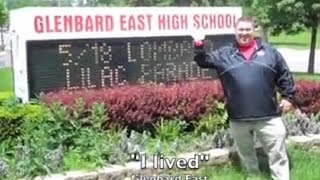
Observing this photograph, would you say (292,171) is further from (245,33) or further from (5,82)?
(5,82)

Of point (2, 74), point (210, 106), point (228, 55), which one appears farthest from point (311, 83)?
point (2, 74)

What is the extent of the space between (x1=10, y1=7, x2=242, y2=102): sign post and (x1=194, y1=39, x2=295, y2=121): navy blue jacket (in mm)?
2962

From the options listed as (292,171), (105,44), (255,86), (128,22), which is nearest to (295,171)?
(292,171)

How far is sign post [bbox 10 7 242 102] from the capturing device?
8.35 m

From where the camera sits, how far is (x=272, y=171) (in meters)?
6.27

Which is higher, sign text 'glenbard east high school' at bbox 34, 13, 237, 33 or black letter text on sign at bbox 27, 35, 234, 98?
sign text 'glenbard east high school' at bbox 34, 13, 237, 33

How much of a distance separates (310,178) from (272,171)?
21.3 inches

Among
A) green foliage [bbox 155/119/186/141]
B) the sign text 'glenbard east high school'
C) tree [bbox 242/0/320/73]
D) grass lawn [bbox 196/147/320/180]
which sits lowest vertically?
tree [bbox 242/0/320/73]

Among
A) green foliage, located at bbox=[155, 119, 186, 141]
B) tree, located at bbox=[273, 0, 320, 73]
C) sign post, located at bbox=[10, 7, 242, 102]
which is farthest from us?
tree, located at bbox=[273, 0, 320, 73]

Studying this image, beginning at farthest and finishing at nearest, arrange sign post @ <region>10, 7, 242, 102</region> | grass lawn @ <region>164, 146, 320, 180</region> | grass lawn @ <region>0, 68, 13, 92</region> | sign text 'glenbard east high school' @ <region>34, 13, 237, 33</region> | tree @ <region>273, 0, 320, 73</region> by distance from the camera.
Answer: tree @ <region>273, 0, 320, 73</region> < grass lawn @ <region>0, 68, 13, 92</region> < sign text 'glenbard east high school' @ <region>34, 13, 237, 33</region> < sign post @ <region>10, 7, 242, 102</region> < grass lawn @ <region>164, 146, 320, 180</region>

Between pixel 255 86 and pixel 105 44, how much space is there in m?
3.53

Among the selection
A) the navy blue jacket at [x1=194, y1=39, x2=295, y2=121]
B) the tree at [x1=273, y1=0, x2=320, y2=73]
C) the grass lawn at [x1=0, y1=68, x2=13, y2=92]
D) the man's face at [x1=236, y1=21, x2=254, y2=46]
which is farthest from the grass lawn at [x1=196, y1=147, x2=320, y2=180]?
the tree at [x1=273, y1=0, x2=320, y2=73]

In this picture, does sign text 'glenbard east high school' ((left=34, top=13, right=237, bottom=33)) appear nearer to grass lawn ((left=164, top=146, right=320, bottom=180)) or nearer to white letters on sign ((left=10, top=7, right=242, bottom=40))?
white letters on sign ((left=10, top=7, right=242, bottom=40))

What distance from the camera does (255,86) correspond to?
587 centimetres
